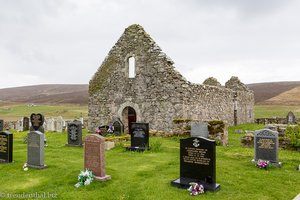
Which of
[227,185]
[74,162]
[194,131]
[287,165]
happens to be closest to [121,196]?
[227,185]

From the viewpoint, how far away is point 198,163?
8352 mm

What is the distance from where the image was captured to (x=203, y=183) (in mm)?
8258

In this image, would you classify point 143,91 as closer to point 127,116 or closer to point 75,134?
point 127,116

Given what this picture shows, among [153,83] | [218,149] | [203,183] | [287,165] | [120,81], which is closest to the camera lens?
[203,183]

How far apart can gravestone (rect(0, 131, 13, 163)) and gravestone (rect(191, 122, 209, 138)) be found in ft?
27.3

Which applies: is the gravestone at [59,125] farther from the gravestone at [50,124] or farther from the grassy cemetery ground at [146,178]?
the grassy cemetery ground at [146,178]

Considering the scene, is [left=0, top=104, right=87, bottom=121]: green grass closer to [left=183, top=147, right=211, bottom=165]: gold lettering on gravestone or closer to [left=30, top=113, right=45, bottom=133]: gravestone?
[left=30, top=113, right=45, bottom=133]: gravestone

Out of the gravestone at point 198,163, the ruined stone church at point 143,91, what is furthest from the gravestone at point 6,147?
the ruined stone church at point 143,91

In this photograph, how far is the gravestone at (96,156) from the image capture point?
30.4 feet

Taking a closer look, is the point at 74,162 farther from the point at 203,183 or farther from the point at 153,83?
the point at 153,83

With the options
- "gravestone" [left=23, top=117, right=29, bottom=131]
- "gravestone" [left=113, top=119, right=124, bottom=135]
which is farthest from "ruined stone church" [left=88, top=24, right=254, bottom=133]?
"gravestone" [left=23, top=117, right=29, bottom=131]

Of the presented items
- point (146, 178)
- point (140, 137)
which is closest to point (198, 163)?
point (146, 178)

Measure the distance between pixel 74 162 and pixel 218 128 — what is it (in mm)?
7570

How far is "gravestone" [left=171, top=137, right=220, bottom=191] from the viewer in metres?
8.16
